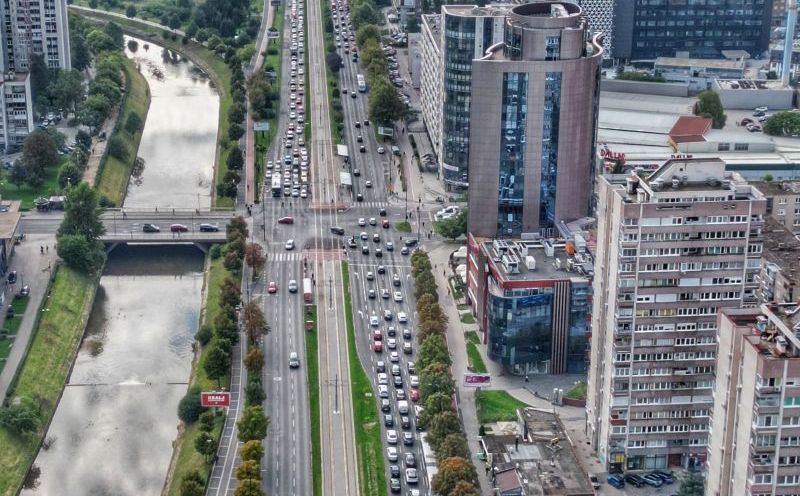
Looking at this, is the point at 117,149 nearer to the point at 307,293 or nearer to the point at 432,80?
the point at 432,80

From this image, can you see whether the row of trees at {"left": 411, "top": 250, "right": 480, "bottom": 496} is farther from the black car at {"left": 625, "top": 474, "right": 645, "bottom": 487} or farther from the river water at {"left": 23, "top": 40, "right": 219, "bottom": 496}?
the river water at {"left": 23, "top": 40, "right": 219, "bottom": 496}

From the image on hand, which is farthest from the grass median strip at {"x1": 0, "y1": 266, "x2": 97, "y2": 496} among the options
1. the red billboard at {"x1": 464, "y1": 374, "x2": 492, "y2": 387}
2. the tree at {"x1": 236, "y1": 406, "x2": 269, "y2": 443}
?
the red billboard at {"x1": 464, "y1": 374, "x2": 492, "y2": 387}

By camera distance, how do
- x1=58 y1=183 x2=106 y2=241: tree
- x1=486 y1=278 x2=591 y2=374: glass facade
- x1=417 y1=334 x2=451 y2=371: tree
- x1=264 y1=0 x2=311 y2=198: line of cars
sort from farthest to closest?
x1=264 y1=0 x2=311 y2=198: line of cars → x1=58 y1=183 x2=106 y2=241: tree → x1=486 y1=278 x2=591 y2=374: glass facade → x1=417 y1=334 x2=451 y2=371: tree

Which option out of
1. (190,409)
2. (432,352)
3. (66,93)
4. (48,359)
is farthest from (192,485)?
(66,93)

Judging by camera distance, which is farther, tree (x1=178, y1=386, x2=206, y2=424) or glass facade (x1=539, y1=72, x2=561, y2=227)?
glass facade (x1=539, y1=72, x2=561, y2=227)

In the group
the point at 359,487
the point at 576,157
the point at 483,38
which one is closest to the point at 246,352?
the point at 359,487

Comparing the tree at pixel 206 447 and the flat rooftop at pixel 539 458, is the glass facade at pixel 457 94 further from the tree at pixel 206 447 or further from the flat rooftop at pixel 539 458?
the tree at pixel 206 447
